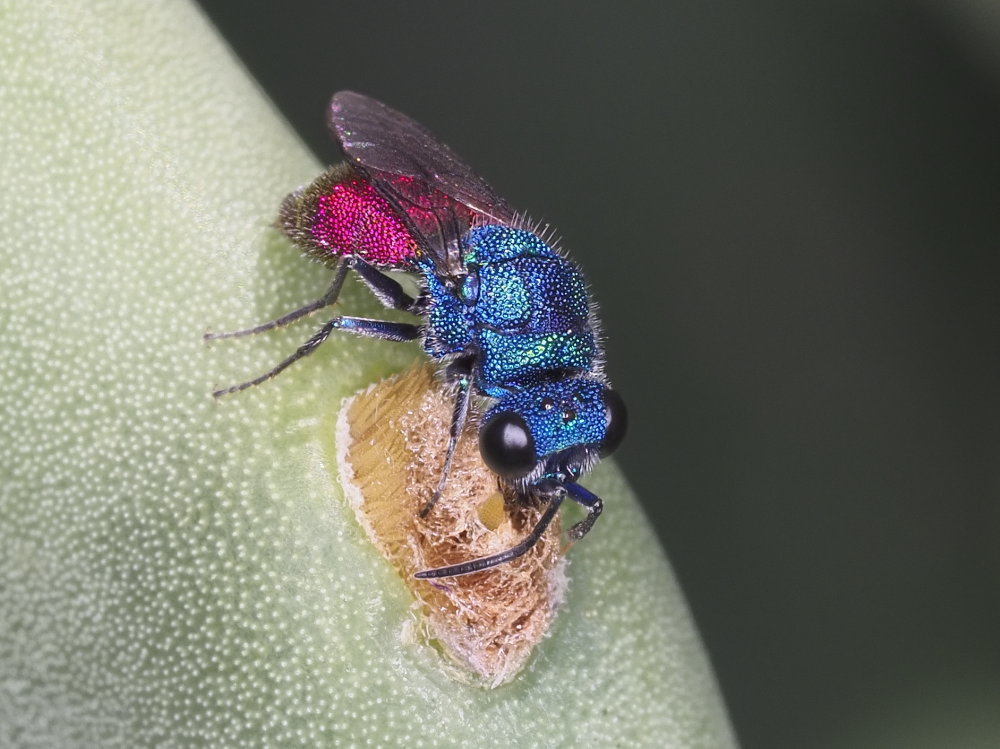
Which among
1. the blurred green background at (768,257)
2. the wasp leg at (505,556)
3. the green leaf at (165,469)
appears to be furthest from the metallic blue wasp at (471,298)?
the blurred green background at (768,257)

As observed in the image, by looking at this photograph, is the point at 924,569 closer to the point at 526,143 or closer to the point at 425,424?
the point at 526,143

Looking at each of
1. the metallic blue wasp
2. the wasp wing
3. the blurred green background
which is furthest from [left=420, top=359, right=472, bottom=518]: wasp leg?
the blurred green background

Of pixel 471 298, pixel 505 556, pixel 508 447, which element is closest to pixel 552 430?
pixel 508 447

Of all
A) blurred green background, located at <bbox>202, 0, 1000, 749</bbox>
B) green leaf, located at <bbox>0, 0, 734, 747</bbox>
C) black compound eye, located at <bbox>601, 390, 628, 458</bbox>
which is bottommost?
blurred green background, located at <bbox>202, 0, 1000, 749</bbox>

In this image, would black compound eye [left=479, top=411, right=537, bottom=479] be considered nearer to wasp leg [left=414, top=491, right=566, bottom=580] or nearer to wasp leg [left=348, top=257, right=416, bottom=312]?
wasp leg [left=414, top=491, right=566, bottom=580]

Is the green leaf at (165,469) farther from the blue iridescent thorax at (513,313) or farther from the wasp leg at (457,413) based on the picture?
the blue iridescent thorax at (513,313)

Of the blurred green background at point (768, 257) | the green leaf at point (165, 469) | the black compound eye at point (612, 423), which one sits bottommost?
the blurred green background at point (768, 257)
